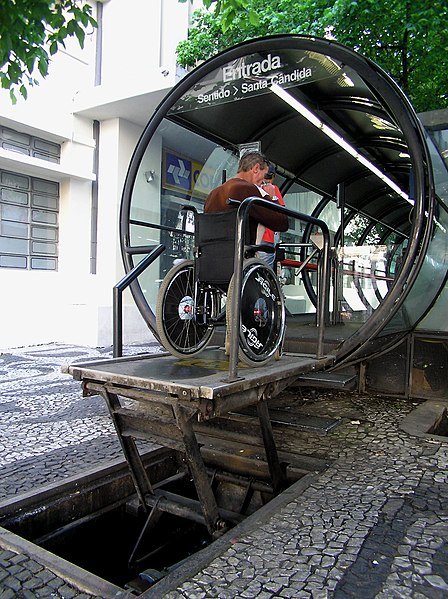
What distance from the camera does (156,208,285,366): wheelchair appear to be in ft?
10.9

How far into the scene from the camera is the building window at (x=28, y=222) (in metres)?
9.20

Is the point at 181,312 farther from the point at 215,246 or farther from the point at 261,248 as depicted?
the point at 261,248

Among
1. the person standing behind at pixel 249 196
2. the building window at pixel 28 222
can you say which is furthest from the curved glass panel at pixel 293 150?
the building window at pixel 28 222

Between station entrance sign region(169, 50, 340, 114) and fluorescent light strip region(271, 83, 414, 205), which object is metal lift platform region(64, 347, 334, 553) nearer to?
station entrance sign region(169, 50, 340, 114)

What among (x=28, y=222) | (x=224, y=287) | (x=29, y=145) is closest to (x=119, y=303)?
(x=224, y=287)

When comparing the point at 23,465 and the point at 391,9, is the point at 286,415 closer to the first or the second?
the point at 23,465

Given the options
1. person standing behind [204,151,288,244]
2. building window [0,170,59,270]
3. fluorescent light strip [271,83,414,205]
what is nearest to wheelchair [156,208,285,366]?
person standing behind [204,151,288,244]

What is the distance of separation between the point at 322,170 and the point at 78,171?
16.3 feet

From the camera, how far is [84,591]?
214cm

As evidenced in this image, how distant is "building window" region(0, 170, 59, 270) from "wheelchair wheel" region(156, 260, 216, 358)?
6.39m

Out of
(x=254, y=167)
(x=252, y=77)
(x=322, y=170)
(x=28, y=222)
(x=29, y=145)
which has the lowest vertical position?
(x=254, y=167)

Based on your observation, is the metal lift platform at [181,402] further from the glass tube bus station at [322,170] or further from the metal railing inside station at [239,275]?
the glass tube bus station at [322,170]

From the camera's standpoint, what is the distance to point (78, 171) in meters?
10.1

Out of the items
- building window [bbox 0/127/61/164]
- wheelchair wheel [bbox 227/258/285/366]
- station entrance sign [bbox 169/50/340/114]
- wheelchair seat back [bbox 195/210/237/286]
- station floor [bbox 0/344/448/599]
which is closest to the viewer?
station floor [bbox 0/344/448/599]
